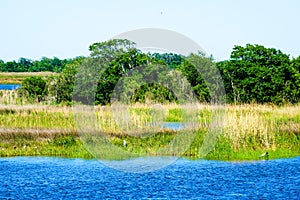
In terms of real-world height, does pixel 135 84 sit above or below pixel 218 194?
above

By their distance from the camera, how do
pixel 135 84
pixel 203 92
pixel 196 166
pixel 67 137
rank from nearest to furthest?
pixel 196 166 → pixel 67 137 → pixel 135 84 → pixel 203 92

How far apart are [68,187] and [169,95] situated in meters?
17.9

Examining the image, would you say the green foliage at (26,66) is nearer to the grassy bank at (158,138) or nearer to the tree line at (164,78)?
the tree line at (164,78)

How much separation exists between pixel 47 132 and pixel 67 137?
2.57 ft

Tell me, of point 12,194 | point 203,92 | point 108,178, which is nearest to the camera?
point 12,194

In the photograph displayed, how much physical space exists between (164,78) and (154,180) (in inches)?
661

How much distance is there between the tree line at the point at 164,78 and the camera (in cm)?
3011

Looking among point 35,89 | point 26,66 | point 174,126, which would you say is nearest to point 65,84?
point 35,89

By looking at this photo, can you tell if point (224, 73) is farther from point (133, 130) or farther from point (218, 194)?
point (218, 194)

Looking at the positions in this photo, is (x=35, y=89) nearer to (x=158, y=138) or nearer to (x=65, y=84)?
(x=65, y=84)

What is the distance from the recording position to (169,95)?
30.7 meters

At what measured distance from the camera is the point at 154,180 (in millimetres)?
14031

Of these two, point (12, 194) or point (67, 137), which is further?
point (67, 137)

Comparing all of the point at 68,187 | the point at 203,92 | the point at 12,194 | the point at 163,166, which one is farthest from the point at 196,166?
the point at 203,92
